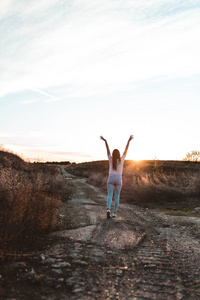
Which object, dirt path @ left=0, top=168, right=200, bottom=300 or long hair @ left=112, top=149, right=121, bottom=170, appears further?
long hair @ left=112, top=149, right=121, bottom=170

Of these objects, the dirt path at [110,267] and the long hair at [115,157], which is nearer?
the dirt path at [110,267]

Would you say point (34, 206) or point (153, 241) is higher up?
point (34, 206)

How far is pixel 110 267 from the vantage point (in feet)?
12.8

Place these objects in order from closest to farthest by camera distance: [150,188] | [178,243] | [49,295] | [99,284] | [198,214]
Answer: [49,295] → [99,284] → [178,243] → [198,214] → [150,188]

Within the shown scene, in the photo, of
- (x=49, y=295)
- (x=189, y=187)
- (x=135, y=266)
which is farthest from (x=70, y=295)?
(x=189, y=187)

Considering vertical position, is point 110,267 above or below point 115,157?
below

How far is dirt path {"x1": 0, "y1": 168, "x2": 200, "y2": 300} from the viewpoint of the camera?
311cm

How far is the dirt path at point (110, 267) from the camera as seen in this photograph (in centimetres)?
311

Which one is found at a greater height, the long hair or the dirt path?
the long hair

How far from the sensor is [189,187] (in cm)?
1354

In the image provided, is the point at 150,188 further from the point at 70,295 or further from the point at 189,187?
the point at 70,295

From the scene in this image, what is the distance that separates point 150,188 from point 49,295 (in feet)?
35.8

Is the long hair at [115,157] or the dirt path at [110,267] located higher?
the long hair at [115,157]

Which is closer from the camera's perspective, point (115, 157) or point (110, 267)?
point (110, 267)
